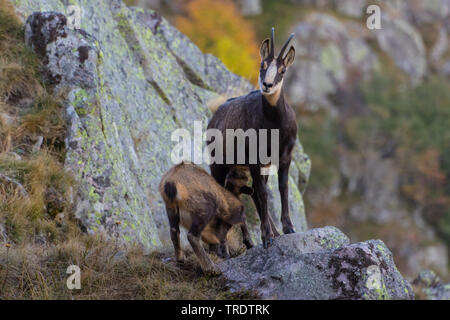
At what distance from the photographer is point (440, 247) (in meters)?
48.8

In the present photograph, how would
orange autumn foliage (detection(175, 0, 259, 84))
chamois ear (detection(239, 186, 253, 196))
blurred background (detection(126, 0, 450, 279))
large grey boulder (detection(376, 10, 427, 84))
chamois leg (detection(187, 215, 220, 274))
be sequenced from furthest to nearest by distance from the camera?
large grey boulder (detection(376, 10, 427, 84))
orange autumn foliage (detection(175, 0, 259, 84))
blurred background (detection(126, 0, 450, 279))
chamois ear (detection(239, 186, 253, 196))
chamois leg (detection(187, 215, 220, 274))

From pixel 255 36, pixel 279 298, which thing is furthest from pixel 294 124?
pixel 255 36

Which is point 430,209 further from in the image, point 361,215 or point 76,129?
point 76,129

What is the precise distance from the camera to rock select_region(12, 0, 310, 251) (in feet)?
29.1

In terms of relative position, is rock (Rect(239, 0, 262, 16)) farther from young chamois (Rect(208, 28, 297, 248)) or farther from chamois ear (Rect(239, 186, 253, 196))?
chamois ear (Rect(239, 186, 253, 196))

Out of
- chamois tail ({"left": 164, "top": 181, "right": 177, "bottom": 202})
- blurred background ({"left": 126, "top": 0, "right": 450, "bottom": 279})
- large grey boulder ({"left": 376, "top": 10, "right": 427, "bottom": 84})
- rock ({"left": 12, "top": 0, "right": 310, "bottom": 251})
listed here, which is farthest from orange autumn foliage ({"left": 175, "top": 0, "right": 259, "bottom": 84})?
chamois tail ({"left": 164, "top": 181, "right": 177, "bottom": 202})

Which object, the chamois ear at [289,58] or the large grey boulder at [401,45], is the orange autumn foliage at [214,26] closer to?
the large grey boulder at [401,45]

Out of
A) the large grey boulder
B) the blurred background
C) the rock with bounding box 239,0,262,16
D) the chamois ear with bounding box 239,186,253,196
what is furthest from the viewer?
the rock with bounding box 239,0,262,16

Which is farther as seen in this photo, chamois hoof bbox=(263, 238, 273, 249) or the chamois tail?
chamois hoof bbox=(263, 238, 273, 249)

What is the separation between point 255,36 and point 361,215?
2430 centimetres

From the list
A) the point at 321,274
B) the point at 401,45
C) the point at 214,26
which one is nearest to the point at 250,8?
the point at 214,26

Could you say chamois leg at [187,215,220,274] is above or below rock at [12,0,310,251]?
below

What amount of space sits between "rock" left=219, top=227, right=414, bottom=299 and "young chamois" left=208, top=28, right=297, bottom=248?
39 centimetres

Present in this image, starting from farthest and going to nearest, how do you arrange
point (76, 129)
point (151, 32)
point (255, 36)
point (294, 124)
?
point (255, 36) < point (151, 32) < point (76, 129) < point (294, 124)
